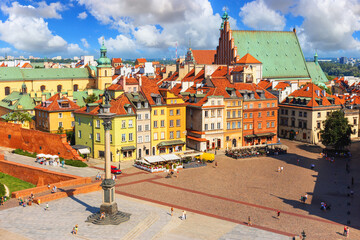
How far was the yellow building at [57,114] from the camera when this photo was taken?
277ft

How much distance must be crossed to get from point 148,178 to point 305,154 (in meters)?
35.1

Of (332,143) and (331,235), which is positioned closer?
(331,235)

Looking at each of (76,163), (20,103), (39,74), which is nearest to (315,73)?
(39,74)

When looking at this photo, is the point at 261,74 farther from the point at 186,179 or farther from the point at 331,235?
the point at 331,235

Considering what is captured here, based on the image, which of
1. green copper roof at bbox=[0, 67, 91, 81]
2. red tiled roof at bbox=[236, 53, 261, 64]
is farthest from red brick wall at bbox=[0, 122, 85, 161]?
red tiled roof at bbox=[236, 53, 261, 64]

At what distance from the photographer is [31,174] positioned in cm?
6250

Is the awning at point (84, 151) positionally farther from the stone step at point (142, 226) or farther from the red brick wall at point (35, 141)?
the stone step at point (142, 226)

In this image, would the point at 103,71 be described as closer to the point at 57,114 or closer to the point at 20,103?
the point at 20,103

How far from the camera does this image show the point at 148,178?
63.8 metres

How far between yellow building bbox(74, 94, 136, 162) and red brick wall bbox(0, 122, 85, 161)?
4.80m

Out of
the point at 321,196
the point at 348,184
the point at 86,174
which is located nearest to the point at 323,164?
the point at 348,184

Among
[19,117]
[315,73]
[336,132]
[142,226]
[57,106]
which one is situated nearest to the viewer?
[142,226]

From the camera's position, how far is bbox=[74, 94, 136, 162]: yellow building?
7419 cm

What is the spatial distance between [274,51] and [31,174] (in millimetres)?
88389
